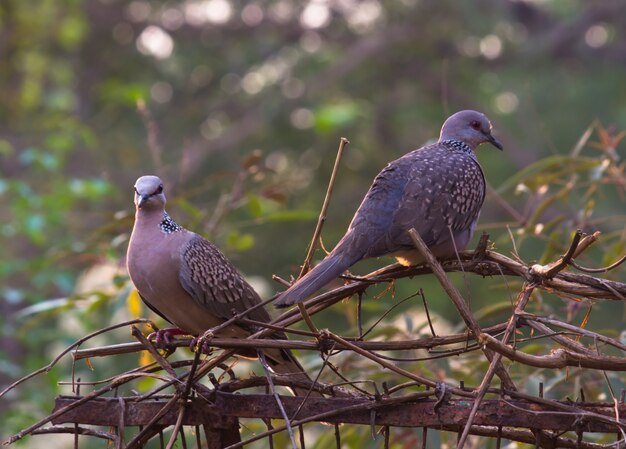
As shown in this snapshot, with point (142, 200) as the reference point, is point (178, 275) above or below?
below

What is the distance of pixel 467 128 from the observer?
9.94ft

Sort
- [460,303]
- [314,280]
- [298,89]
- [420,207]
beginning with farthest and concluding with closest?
1. [298,89]
2. [420,207]
3. [314,280]
4. [460,303]

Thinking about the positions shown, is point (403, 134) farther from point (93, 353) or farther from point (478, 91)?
point (93, 353)

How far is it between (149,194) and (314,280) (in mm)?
565

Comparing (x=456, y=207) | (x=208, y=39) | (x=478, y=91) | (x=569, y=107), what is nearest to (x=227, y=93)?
(x=208, y=39)

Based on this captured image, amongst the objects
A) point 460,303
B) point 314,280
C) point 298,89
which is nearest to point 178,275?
point 314,280

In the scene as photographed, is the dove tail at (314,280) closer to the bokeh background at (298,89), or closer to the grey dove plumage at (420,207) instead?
the grey dove plumage at (420,207)

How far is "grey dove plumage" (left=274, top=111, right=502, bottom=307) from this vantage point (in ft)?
7.86

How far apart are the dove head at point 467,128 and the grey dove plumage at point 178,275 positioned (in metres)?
0.92

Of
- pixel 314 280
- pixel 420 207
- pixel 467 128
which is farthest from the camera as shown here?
pixel 467 128

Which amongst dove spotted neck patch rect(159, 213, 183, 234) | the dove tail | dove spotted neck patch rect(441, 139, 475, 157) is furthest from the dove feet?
dove spotted neck patch rect(441, 139, 475, 157)

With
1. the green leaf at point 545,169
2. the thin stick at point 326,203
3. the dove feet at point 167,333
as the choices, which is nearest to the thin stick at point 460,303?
the thin stick at point 326,203

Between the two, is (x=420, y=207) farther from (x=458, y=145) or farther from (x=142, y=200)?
(x=142, y=200)

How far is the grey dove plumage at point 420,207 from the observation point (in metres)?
2.40
